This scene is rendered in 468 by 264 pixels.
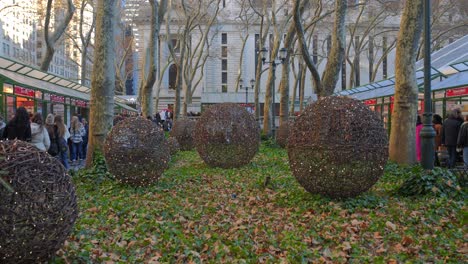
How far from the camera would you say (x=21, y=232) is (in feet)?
11.8

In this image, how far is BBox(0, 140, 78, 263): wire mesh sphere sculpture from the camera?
11.7ft

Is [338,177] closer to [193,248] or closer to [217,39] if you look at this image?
[193,248]

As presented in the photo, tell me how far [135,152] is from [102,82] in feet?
8.87

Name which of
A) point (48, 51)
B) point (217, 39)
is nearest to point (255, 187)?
point (48, 51)

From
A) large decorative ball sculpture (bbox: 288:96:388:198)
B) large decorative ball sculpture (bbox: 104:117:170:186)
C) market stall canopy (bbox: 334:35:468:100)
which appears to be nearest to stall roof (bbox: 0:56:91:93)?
large decorative ball sculpture (bbox: 104:117:170:186)

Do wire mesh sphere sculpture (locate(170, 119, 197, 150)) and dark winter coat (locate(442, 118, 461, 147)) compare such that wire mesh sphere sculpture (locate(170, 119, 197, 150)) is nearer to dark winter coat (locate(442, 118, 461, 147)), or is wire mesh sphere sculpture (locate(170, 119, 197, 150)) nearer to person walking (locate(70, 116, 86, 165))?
person walking (locate(70, 116, 86, 165))

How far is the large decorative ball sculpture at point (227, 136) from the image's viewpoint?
A: 1132 centimetres

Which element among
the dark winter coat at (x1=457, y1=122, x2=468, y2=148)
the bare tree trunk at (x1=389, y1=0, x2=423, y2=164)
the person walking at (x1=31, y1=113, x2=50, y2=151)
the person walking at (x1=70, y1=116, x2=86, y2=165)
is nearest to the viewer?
the person walking at (x1=31, y1=113, x2=50, y2=151)

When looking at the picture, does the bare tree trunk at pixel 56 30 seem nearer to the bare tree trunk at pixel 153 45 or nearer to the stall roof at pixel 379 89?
the bare tree trunk at pixel 153 45

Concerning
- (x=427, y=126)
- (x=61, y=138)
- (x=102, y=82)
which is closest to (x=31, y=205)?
(x=427, y=126)

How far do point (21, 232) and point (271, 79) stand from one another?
20564 millimetres

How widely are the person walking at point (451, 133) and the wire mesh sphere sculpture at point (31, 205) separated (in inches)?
363

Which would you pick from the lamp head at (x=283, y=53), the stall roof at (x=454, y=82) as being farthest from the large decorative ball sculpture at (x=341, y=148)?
the lamp head at (x=283, y=53)

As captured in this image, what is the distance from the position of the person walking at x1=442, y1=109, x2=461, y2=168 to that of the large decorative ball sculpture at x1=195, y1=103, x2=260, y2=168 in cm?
447
